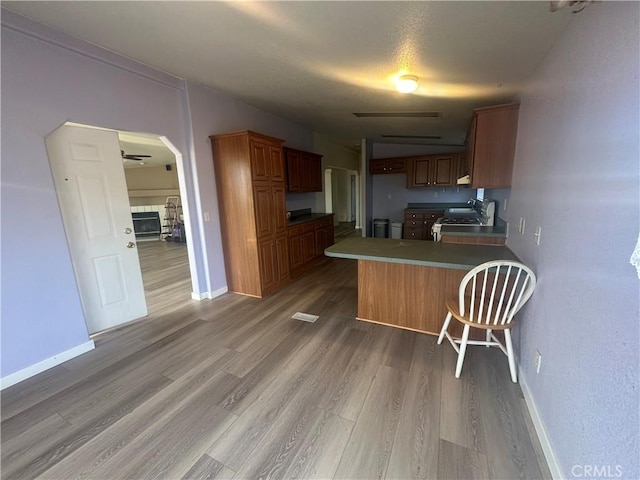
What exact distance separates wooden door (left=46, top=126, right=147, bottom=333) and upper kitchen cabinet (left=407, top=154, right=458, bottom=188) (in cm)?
553

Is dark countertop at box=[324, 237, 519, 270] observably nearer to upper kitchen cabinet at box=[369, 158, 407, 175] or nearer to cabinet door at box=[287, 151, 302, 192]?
cabinet door at box=[287, 151, 302, 192]

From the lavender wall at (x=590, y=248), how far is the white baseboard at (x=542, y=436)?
6 cm

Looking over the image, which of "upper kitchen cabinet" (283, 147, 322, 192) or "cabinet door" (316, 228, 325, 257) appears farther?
"cabinet door" (316, 228, 325, 257)

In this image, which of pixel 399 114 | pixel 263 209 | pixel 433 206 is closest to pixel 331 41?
pixel 263 209

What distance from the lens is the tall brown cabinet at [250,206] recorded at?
342 centimetres

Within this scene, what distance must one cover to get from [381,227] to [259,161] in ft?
13.3

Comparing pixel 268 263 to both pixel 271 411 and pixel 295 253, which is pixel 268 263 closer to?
pixel 295 253

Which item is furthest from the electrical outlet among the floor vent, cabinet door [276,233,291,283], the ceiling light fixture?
cabinet door [276,233,291,283]

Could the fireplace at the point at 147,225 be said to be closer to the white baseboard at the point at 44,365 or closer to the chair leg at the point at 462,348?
the white baseboard at the point at 44,365

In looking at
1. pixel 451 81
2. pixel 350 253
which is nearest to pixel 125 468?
pixel 350 253

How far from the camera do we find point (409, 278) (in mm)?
2650

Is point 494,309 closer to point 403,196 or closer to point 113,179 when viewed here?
point 113,179

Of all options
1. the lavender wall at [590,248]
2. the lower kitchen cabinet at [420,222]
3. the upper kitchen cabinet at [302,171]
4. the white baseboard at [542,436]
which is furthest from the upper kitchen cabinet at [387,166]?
the white baseboard at [542,436]

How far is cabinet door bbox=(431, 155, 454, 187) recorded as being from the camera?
5777 mm
